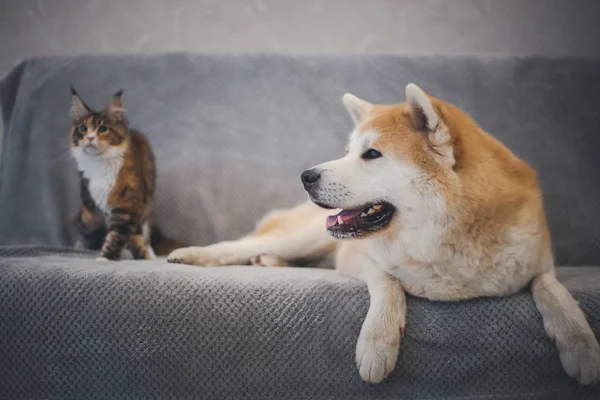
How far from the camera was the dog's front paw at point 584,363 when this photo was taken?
94 centimetres

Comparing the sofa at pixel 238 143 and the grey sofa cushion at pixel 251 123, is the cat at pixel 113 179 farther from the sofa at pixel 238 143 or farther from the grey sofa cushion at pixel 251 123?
the grey sofa cushion at pixel 251 123

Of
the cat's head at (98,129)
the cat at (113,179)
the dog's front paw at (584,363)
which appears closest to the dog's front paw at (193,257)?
the cat at (113,179)

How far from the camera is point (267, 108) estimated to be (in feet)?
6.20

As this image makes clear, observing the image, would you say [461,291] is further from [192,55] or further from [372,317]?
[192,55]

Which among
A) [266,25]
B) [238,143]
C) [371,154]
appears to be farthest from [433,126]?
[266,25]

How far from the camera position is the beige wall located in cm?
226

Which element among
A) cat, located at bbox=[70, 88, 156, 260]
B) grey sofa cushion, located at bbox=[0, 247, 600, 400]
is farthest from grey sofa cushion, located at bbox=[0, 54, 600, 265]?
grey sofa cushion, located at bbox=[0, 247, 600, 400]

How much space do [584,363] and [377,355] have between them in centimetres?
38

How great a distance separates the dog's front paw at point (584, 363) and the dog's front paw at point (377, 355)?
0.32 m

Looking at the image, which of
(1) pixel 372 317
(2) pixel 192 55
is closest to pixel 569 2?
(2) pixel 192 55

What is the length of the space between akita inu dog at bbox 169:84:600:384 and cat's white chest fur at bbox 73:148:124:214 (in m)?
0.73

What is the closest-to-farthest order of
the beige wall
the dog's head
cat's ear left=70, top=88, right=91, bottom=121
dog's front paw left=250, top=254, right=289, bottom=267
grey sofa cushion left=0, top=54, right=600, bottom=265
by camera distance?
the dog's head < dog's front paw left=250, top=254, right=289, bottom=267 < cat's ear left=70, top=88, right=91, bottom=121 < grey sofa cushion left=0, top=54, right=600, bottom=265 < the beige wall

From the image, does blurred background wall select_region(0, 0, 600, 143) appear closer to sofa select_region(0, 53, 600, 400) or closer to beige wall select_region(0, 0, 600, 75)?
beige wall select_region(0, 0, 600, 75)

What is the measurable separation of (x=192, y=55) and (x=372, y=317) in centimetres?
134
